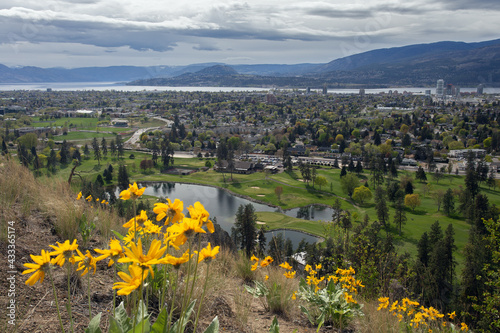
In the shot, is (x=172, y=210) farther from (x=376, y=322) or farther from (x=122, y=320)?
(x=376, y=322)

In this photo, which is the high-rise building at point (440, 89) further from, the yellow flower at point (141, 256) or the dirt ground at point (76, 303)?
the yellow flower at point (141, 256)

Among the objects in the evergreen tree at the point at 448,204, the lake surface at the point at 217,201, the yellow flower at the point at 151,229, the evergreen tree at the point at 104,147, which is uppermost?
the yellow flower at the point at 151,229

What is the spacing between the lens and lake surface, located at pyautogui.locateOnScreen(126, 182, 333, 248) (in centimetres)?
2144

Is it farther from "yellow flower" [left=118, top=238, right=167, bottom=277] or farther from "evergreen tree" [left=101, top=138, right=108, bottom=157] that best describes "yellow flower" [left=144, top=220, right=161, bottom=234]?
"evergreen tree" [left=101, top=138, right=108, bottom=157]

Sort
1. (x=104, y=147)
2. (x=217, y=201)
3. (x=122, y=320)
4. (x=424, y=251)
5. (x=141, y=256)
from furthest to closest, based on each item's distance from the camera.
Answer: (x=104, y=147), (x=217, y=201), (x=424, y=251), (x=122, y=320), (x=141, y=256)

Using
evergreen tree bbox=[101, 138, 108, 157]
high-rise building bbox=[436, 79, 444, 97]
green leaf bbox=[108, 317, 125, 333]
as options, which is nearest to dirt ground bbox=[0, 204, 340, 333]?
green leaf bbox=[108, 317, 125, 333]

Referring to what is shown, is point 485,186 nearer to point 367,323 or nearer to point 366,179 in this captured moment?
point 366,179

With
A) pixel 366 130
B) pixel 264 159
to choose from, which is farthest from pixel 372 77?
pixel 264 159

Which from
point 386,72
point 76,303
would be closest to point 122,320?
point 76,303

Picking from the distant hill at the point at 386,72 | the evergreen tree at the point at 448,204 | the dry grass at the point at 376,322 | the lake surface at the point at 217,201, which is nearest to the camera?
the dry grass at the point at 376,322

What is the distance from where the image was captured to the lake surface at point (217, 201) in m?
21.4

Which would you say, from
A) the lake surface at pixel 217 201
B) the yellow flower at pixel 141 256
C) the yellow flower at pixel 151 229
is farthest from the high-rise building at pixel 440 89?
the yellow flower at pixel 141 256

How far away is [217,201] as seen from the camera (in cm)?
2655

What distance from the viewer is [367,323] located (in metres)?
2.68
